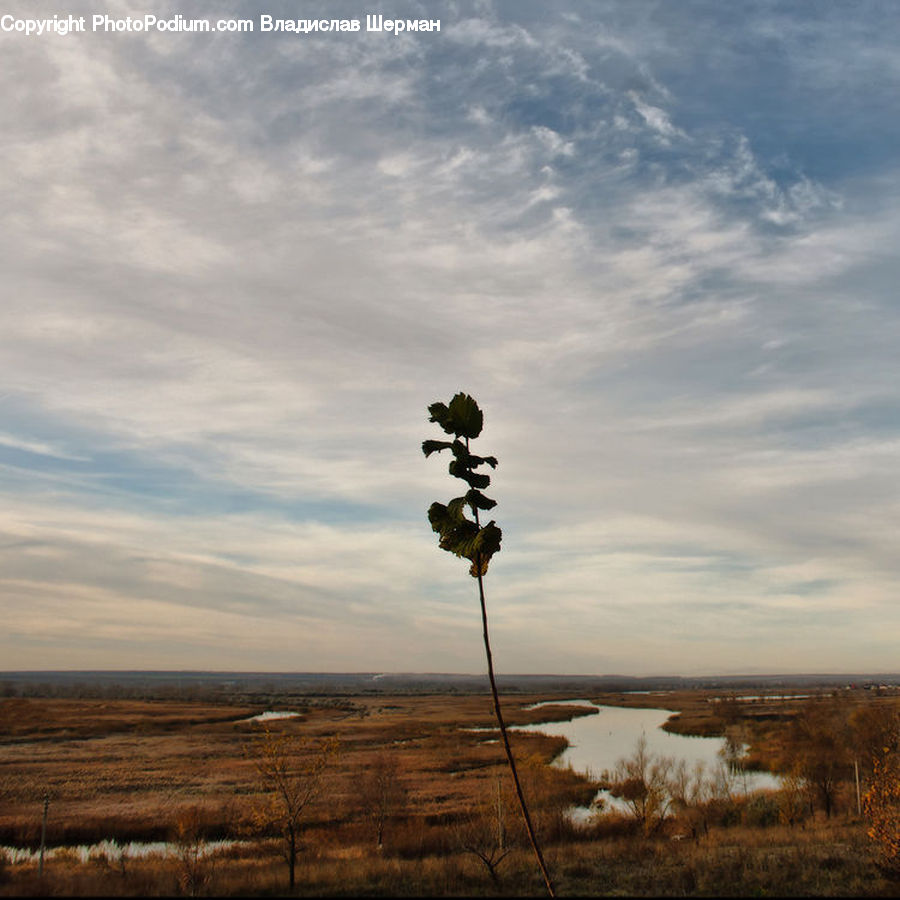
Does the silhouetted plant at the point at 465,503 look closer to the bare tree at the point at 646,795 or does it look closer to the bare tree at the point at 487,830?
the bare tree at the point at 487,830

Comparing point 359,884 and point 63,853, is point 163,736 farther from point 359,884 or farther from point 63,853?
point 359,884

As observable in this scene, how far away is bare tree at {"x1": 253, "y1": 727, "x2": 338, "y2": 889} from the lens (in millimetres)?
27906

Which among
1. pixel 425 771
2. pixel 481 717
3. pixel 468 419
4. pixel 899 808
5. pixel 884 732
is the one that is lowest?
pixel 481 717

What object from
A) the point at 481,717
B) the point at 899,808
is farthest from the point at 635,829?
the point at 481,717

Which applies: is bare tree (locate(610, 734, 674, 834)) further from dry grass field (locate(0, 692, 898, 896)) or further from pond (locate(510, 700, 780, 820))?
dry grass field (locate(0, 692, 898, 896))

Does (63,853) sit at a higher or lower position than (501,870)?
Result: lower

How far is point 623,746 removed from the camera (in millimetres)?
84500

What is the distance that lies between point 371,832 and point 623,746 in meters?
52.5

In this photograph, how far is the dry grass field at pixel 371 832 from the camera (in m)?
24.2

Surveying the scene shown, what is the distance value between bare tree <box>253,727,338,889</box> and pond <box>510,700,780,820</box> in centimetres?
1824

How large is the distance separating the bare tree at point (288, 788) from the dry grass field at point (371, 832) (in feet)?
1.93

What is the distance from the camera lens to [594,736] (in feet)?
313

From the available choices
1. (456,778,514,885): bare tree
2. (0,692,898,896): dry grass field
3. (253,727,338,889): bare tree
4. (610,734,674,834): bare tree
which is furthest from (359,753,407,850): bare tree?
(610,734,674,834): bare tree

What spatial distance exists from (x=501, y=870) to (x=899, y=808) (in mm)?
14059
